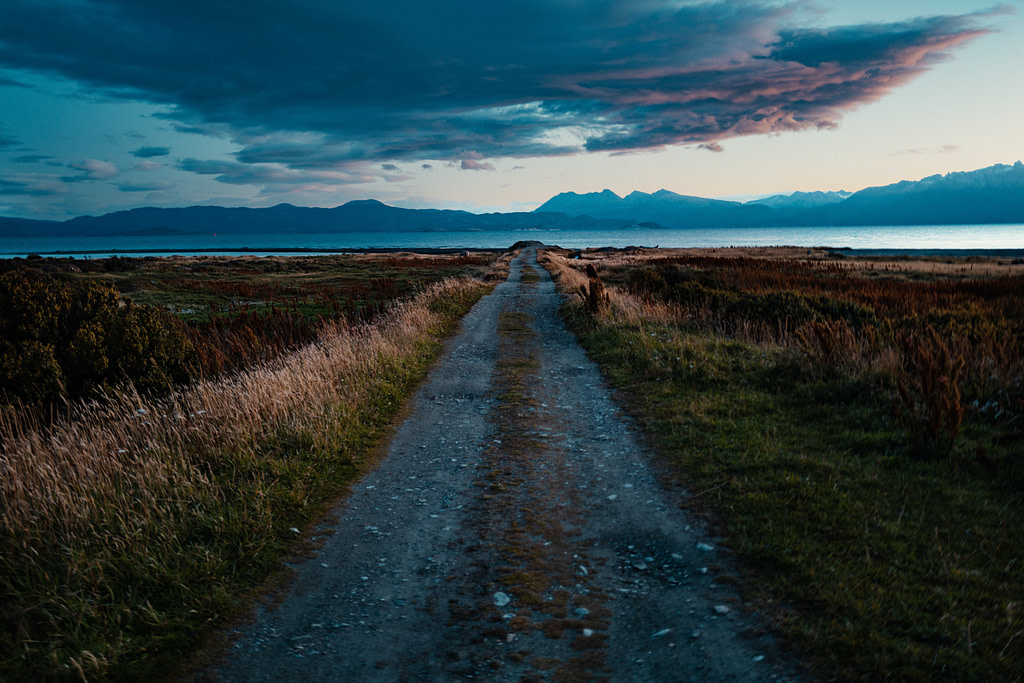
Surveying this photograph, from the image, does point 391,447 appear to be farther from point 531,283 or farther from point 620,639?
point 531,283

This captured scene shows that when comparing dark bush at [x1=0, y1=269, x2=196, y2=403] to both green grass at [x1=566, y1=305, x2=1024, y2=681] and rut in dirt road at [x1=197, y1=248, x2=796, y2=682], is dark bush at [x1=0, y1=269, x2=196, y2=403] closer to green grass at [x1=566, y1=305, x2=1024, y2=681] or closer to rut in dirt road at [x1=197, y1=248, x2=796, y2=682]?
rut in dirt road at [x1=197, y1=248, x2=796, y2=682]

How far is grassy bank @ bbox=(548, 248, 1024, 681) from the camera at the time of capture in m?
3.32

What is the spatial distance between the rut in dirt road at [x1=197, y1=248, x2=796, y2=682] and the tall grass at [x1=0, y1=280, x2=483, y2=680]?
525 mm

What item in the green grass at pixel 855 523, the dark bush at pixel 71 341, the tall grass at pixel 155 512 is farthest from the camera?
the dark bush at pixel 71 341

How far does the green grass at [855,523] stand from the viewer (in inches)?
127

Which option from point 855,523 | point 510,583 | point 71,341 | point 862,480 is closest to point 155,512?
point 510,583

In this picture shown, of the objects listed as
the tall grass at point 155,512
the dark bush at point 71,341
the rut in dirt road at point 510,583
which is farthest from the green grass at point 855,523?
the dark bush at point 71,341

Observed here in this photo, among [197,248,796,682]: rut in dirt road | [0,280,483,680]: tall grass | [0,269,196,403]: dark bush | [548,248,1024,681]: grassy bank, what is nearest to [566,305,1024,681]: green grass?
[548,248,1024,681]: grassy bank

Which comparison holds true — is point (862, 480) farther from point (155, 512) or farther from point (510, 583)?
point (155, 512)

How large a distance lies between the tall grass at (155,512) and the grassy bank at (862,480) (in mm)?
4081

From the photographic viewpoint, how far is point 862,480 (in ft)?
18.2

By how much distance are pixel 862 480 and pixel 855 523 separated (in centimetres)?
114

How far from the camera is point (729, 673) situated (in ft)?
10.3

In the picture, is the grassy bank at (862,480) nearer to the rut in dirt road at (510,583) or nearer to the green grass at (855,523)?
the green grass at (855,523)
